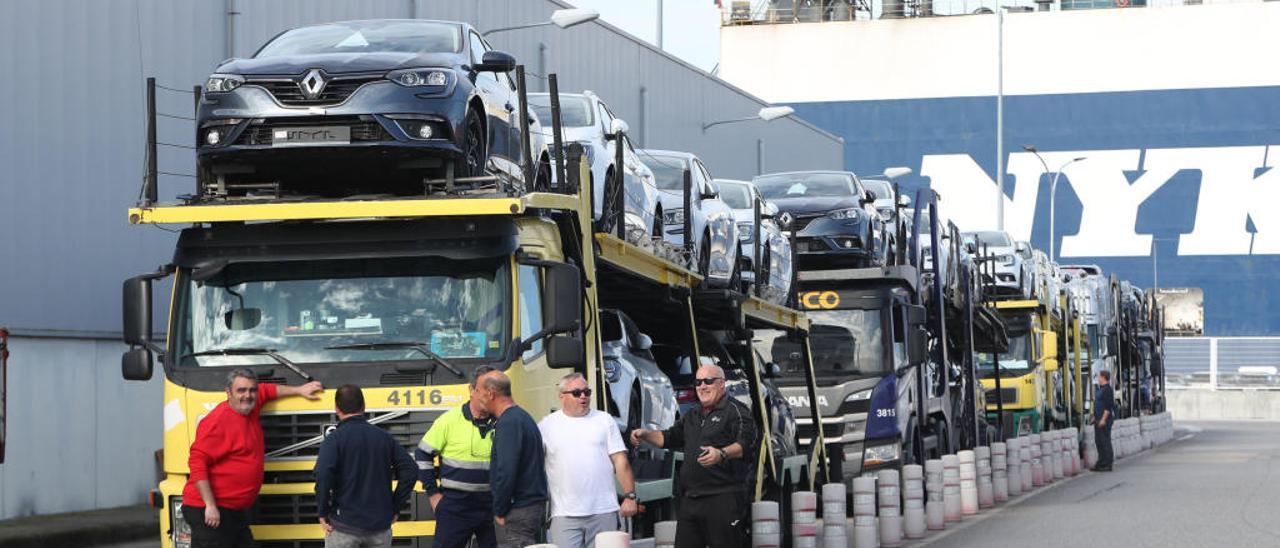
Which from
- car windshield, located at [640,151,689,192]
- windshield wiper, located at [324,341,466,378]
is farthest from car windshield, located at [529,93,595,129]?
windshield wiper, located at [324,341,466,378]

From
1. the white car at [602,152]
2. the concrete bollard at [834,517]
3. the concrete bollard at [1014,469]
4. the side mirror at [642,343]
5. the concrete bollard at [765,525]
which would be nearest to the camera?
the side mirror at [642,343]

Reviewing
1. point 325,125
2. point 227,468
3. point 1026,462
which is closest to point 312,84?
point 325,125

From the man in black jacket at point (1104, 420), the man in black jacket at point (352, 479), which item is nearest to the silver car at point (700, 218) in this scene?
the man in black jacket at point (352, 479)

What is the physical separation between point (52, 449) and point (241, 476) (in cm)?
1262

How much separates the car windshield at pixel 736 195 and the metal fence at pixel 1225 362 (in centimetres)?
5281

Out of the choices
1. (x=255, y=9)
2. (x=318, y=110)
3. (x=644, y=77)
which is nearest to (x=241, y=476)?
(x=318, y=110)

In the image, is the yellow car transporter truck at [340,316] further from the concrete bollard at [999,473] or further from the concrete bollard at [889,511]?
the concrete bollard at [999,473]

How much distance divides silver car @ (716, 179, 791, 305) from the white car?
2409 mm

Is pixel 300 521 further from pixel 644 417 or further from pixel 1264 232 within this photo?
pixel 1264 232

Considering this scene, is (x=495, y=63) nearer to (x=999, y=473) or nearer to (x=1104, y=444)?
(x=999, y=473)

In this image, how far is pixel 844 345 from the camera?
2180cm

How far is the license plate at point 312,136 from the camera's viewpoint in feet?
37.9

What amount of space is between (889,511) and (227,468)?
29.6 ft

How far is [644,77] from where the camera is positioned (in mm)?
44438
